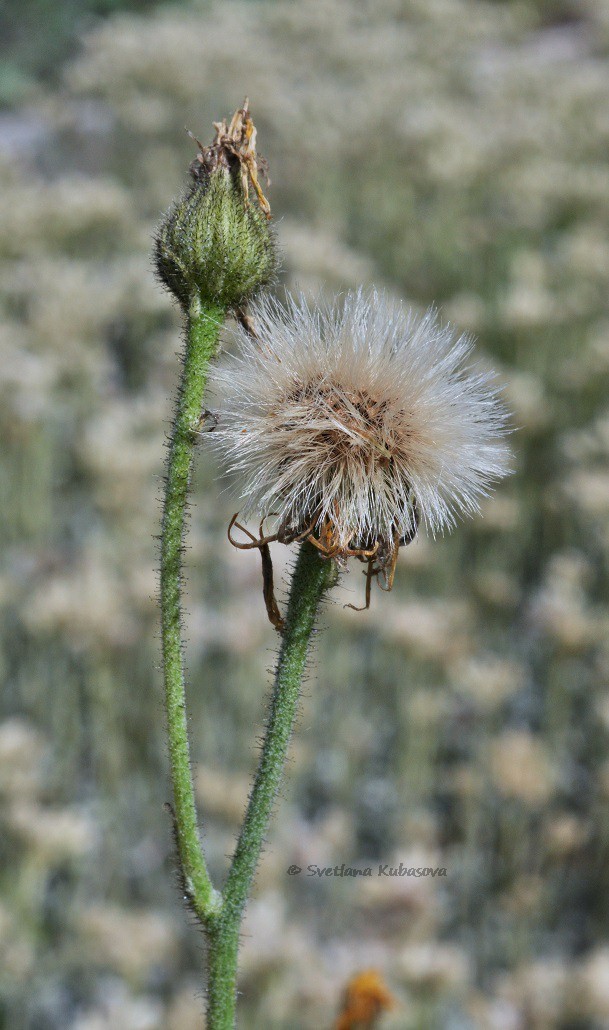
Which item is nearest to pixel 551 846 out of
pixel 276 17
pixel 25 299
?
pixel 25 299

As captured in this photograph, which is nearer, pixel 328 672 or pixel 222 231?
pixel 222 231

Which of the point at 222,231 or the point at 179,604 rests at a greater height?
the point at 222,231

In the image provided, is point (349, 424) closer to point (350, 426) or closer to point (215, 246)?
point (350, 426)

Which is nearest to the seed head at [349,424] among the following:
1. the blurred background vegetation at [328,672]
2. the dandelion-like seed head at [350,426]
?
the dandelion-like seed head at [350,426]

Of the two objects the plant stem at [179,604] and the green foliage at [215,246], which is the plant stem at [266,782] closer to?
the plant stem at [179,604]

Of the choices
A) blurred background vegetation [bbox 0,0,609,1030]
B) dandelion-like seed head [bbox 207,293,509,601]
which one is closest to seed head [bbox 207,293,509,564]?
dandelion-like seed head [bbox 207,293,509,601]

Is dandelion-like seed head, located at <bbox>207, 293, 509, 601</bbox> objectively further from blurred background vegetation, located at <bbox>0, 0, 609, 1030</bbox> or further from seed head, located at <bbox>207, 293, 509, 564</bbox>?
blurred background vegetation, located at <bbox>0, 0, 609, 1030</bbox>

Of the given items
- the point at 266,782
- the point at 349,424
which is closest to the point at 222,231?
the point at 349,424
